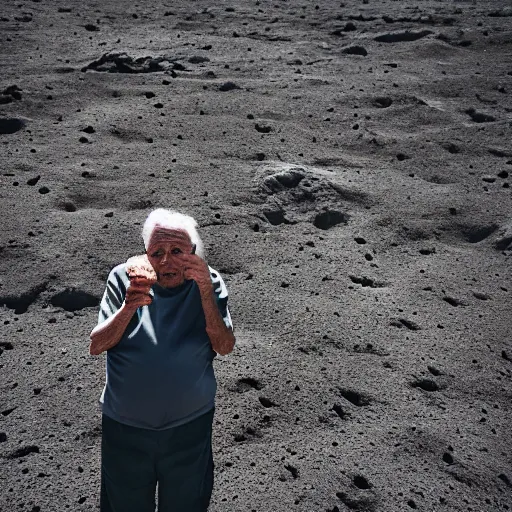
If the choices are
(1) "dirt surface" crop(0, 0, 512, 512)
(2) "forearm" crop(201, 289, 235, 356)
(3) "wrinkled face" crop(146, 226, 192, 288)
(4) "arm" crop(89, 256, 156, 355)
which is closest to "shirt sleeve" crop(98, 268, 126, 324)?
(4) "arm" crop(89, 256, 156, 355)

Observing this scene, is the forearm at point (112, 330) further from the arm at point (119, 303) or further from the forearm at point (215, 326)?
the forearm at point (215, 326)

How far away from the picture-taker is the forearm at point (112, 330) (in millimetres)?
2865

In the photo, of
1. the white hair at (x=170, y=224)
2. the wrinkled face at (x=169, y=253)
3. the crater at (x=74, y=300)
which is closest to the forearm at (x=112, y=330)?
the wrinkled face at (x=169, y=253)

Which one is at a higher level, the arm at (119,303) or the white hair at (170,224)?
the white hair at (170,224)

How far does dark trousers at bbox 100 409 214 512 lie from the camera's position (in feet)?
9.73

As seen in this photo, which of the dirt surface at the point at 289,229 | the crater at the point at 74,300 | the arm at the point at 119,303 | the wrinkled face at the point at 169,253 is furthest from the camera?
the crater at the point at 74,300

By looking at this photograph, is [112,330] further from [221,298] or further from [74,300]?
[74,300]

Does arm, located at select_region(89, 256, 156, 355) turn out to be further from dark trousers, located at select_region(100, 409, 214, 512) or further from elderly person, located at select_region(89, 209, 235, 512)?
dark trousers, located at select_region(100, 409, 214, 512)

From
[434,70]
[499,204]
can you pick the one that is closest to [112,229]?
[499,204]

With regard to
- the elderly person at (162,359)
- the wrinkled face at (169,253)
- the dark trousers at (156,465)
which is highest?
the wrinkled face at (169,253)

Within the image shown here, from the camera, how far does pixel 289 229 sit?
5766 mm

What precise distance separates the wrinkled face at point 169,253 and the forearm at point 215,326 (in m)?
0.13

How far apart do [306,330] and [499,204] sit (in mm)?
2168

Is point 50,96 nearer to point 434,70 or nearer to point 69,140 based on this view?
point 69,140
